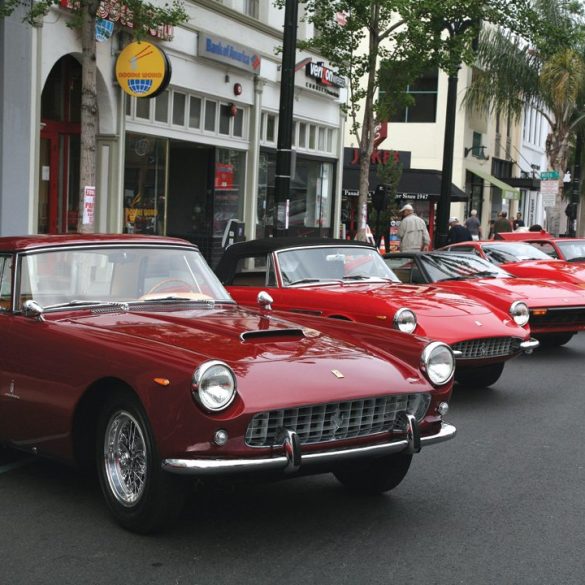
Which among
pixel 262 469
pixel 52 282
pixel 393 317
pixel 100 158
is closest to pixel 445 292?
pixel 393 317

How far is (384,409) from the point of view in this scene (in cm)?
518

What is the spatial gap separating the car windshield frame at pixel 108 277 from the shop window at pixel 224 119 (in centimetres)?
1529

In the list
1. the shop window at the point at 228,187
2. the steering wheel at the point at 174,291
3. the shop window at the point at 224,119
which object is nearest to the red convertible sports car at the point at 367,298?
the steering wheel at the point at 174,291

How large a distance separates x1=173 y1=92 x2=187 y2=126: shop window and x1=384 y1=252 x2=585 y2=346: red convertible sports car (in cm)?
870

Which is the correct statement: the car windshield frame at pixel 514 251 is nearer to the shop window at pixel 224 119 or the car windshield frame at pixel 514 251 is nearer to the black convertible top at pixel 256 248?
the black convertible top at pixel 256 248

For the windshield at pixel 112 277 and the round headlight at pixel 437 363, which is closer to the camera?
the round headlight at pixel 437 363

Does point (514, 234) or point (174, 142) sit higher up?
point (174, 142)

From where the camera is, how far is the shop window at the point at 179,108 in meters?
19.7

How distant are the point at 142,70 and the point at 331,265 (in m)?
7.79

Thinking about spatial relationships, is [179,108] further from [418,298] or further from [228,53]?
[418,298]

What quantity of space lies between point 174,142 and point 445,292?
11.2m

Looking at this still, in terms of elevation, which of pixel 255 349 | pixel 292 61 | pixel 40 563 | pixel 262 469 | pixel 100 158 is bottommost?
pixel 40 563

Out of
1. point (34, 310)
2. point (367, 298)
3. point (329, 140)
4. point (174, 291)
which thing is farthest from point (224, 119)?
point (34, 310)

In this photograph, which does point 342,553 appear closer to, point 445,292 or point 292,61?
point 445,292
